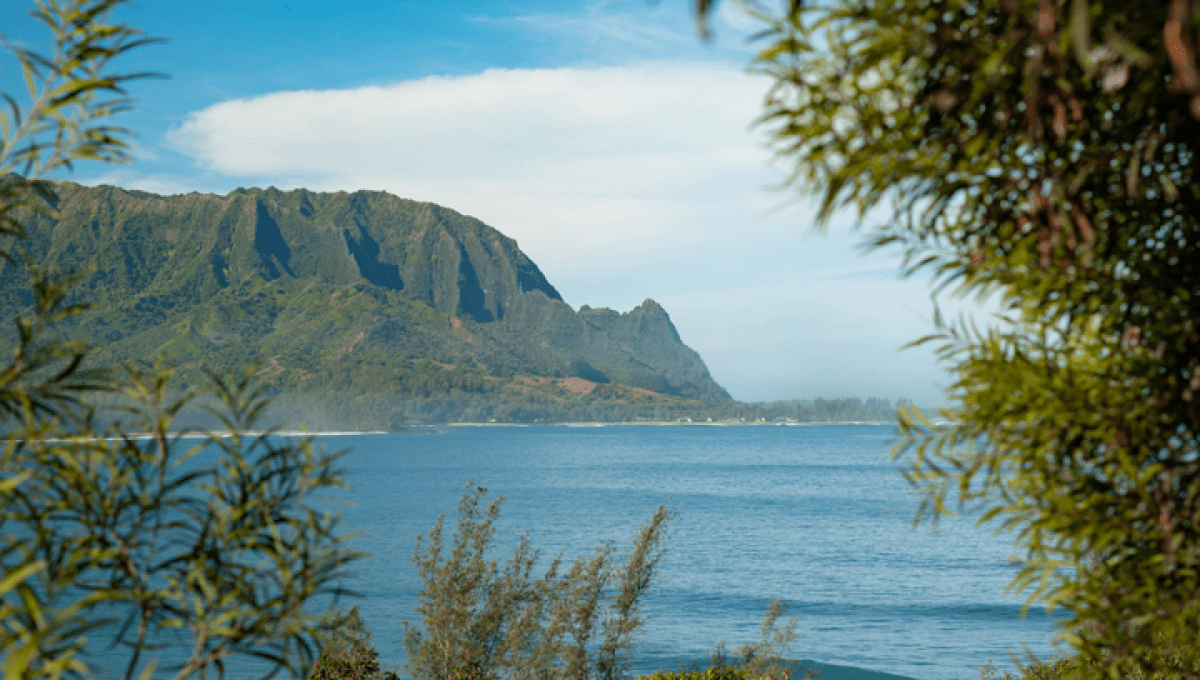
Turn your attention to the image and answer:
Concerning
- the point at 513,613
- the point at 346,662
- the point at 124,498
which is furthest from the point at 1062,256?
the point at 513,613

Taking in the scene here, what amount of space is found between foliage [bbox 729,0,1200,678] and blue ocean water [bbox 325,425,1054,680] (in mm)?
2386

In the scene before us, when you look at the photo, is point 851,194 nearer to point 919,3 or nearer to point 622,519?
point 919,3

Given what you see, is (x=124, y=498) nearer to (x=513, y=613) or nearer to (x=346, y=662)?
(x=346, y=662)

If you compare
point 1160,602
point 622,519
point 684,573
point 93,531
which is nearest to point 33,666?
point 93,531

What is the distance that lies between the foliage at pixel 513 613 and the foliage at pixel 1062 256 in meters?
18.5

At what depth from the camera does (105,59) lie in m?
4.05

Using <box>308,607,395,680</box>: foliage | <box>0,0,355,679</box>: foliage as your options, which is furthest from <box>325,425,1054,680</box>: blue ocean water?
<box>0,0,355,679</box>: foliage

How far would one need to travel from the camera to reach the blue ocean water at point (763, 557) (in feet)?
157

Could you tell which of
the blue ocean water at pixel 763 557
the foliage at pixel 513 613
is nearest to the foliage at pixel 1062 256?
the blue ocean water at pixel 763 557

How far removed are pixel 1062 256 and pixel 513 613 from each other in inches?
858

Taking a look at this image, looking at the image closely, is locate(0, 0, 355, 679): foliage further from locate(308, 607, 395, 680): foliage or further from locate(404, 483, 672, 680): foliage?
locate(404, 483, 672, 680): foliage

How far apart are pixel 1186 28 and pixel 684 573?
67.5 metres

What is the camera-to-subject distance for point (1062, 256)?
3.73 meters

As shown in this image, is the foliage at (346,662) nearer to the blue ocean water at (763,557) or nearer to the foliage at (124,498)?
the blue ocean water at (763,557)
